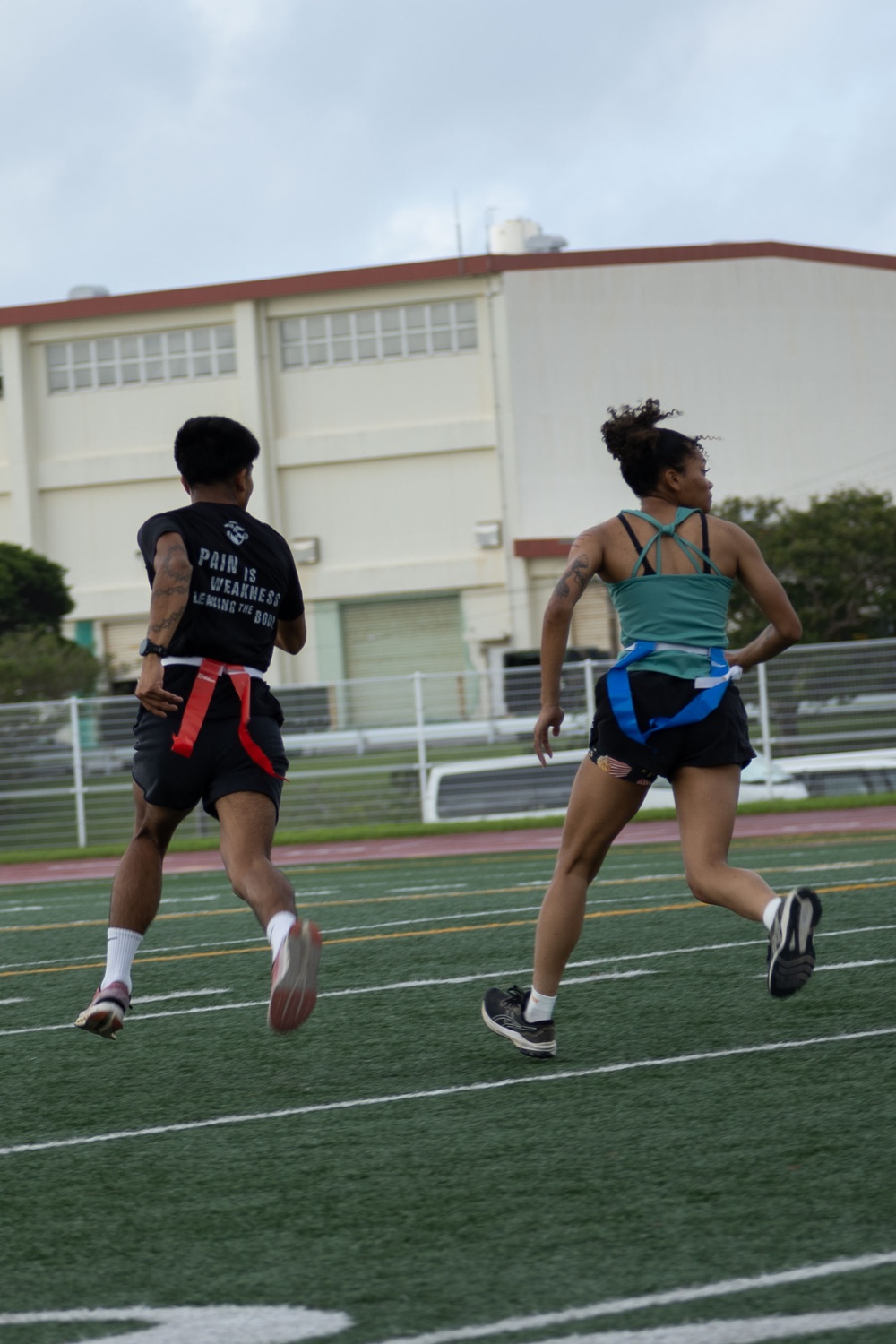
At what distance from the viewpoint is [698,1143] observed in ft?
12.6

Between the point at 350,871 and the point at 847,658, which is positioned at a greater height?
the point at 847,658

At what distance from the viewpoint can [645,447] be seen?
16.1 feet

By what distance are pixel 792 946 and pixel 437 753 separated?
19549mm

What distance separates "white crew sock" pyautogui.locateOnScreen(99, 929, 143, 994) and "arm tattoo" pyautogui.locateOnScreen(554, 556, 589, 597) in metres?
1.59

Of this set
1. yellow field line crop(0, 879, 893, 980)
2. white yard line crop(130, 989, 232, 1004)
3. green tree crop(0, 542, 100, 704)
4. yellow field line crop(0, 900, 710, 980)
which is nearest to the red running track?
green tree crop(0, 542, 100, 704)

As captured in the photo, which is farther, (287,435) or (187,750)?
(287,435)

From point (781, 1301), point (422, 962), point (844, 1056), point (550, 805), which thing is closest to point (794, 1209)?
point (781, 1301)

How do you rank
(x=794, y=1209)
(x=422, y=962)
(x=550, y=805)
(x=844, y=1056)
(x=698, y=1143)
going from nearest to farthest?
1. (x=794, y=1209)
2. (x=698, y=1143)
3. (x=844, y=1056)
4. (x=422, y=962)
5. (x=550, y=805)

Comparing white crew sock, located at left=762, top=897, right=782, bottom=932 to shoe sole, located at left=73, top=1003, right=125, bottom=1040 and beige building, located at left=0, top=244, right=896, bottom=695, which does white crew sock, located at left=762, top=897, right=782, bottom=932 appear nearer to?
shoe sole, located at left=73, top=1003, right=125, bottom=1040

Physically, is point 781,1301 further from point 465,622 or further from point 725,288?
point 725,288

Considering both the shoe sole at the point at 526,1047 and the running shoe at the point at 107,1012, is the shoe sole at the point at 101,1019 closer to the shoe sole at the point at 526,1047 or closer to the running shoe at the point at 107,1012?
the running shoe at the point at 107,1012

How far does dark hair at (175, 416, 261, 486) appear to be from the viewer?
504 centimetres

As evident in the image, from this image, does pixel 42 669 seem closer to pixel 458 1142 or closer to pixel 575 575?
pixel 575 575

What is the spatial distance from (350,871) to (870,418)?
35584 mm
